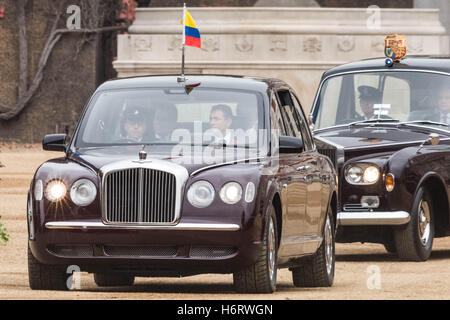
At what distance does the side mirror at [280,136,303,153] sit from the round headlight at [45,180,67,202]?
1.76 m

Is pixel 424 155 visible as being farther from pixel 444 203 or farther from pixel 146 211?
pixel 146 211

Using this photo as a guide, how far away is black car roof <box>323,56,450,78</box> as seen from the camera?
15.7 metres

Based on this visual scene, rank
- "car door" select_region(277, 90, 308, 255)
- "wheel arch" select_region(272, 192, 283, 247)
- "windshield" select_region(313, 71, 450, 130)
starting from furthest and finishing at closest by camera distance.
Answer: "windshield" select_region(313, 71, 450, 130) → "car door" select_region(277, 90, 308, 255) → "wheel arch" select_region(272, 192, 283, 247)

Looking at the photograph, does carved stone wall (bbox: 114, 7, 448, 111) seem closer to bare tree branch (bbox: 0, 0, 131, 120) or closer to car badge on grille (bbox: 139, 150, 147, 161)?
bare tree branch (bbox: 0, 0, 131, 120)

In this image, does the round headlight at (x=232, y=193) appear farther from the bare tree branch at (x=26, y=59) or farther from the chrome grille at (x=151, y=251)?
the bare tree branch at (x=26, y=59)

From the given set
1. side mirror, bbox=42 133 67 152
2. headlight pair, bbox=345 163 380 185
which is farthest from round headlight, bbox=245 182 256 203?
headlight pair, bbox=345 163 380 185

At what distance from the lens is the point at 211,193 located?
394 inches

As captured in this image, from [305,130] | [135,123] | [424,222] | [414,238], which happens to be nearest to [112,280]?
[135,123]

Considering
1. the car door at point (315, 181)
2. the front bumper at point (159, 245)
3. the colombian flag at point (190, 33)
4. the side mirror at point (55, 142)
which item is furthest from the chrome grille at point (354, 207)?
the front bumper at point (159, 245)

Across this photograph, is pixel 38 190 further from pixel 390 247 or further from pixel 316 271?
pixel 390 247

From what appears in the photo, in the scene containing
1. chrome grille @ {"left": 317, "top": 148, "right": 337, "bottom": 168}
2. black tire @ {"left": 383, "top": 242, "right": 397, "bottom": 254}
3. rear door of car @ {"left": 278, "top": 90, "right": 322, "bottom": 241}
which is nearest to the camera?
rear door of car @ {"left": 278, "top": 90, "right": 322, "bottom": 241}

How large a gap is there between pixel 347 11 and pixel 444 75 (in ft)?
70.3

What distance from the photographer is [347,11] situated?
1449 inches
